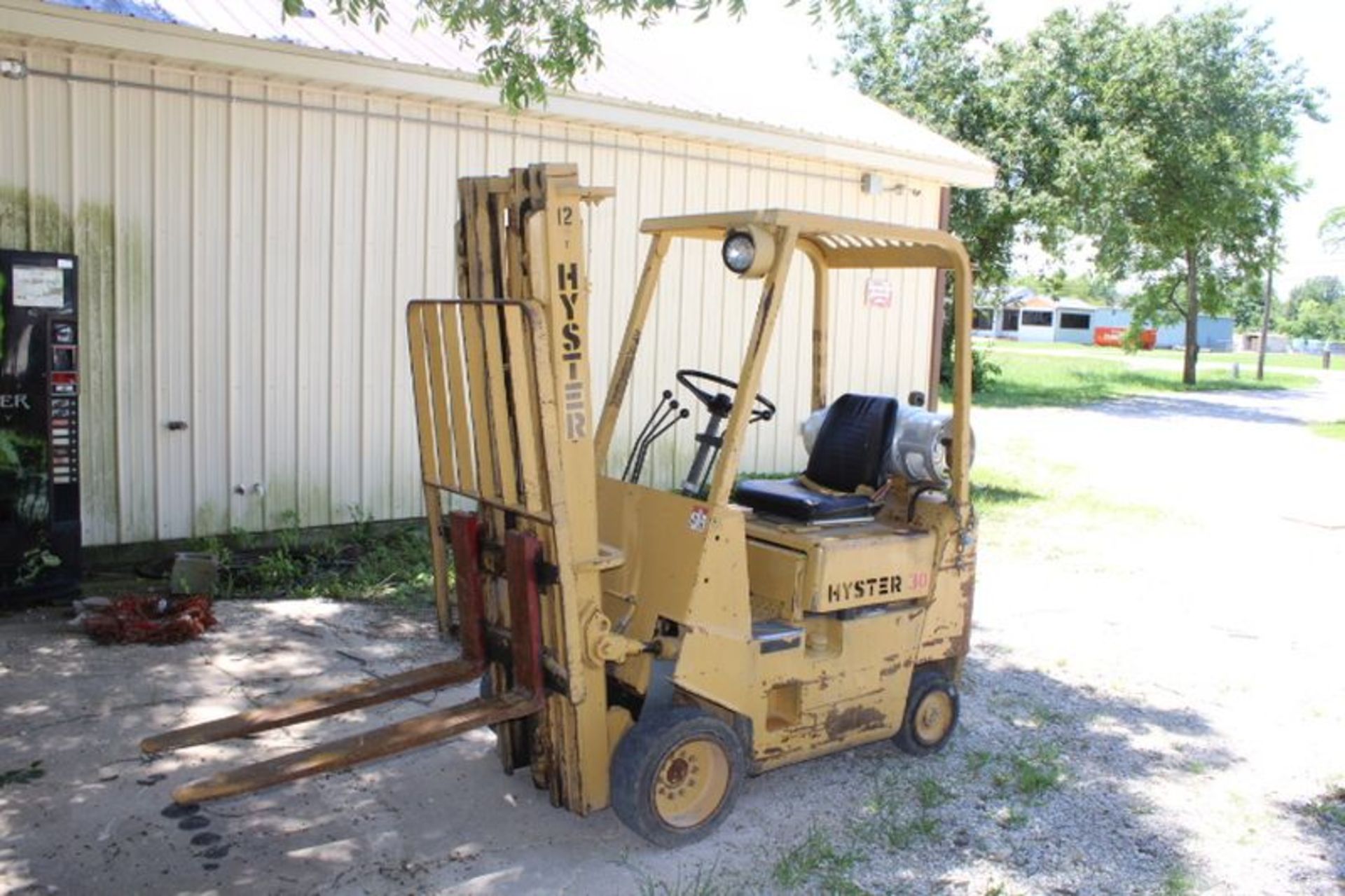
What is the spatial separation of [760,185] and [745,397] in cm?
774

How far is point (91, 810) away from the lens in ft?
14.9

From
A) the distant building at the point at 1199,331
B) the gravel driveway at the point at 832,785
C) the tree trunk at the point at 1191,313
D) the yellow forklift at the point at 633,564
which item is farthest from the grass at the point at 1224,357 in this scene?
the yellow forklift at the point at 633,564

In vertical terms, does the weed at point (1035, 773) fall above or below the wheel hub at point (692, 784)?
below

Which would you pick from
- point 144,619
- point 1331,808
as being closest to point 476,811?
point 144,619

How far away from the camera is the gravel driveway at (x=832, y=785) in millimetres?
4316

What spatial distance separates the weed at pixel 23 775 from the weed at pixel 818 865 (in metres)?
3.06

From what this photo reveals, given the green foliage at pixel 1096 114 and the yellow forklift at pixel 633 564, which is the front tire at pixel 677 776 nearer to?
the yellow forklift at pixel 633 564

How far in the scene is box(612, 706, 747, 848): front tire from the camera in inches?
171

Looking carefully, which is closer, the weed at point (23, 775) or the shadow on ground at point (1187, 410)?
the weed at point (23, 775)

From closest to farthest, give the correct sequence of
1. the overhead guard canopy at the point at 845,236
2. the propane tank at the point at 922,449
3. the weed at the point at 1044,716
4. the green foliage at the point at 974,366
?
the overhead guard canopy at the point at 845,236 < the propane tank at the point at 922,449 < the weed at the point at 1044,716 < the green foliage at the point at 974,366

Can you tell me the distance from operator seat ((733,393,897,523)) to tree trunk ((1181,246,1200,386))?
31.2 meters

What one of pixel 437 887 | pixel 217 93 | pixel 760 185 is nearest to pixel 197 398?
pixel 217 93

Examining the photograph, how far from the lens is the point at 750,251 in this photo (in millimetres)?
4469

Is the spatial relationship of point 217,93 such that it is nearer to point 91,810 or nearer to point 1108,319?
point 91,810
